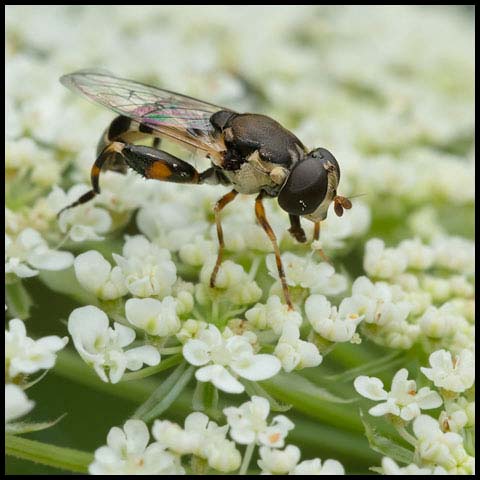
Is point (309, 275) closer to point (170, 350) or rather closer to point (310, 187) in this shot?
point (310, 187)

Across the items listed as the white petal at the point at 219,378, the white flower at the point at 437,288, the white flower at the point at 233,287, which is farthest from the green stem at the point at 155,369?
the white flower at the point at 437,288

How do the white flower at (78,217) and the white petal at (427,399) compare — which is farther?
the white flower at (78,217)

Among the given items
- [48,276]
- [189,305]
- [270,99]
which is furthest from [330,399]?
[270,99]

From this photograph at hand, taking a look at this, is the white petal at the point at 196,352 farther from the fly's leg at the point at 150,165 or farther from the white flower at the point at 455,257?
the white flower at the point at 455,257

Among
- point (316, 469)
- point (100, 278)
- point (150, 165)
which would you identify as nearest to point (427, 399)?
point (316, 469)

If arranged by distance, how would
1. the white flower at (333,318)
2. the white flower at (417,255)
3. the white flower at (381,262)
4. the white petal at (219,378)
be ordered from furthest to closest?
the white flower at (417,255), the white flower at (381,262), the white flower at (333,318), the white petal at (219,378)

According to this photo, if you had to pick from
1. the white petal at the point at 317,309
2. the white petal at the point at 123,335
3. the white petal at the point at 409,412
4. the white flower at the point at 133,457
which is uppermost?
the white petal at the point at 317,309
